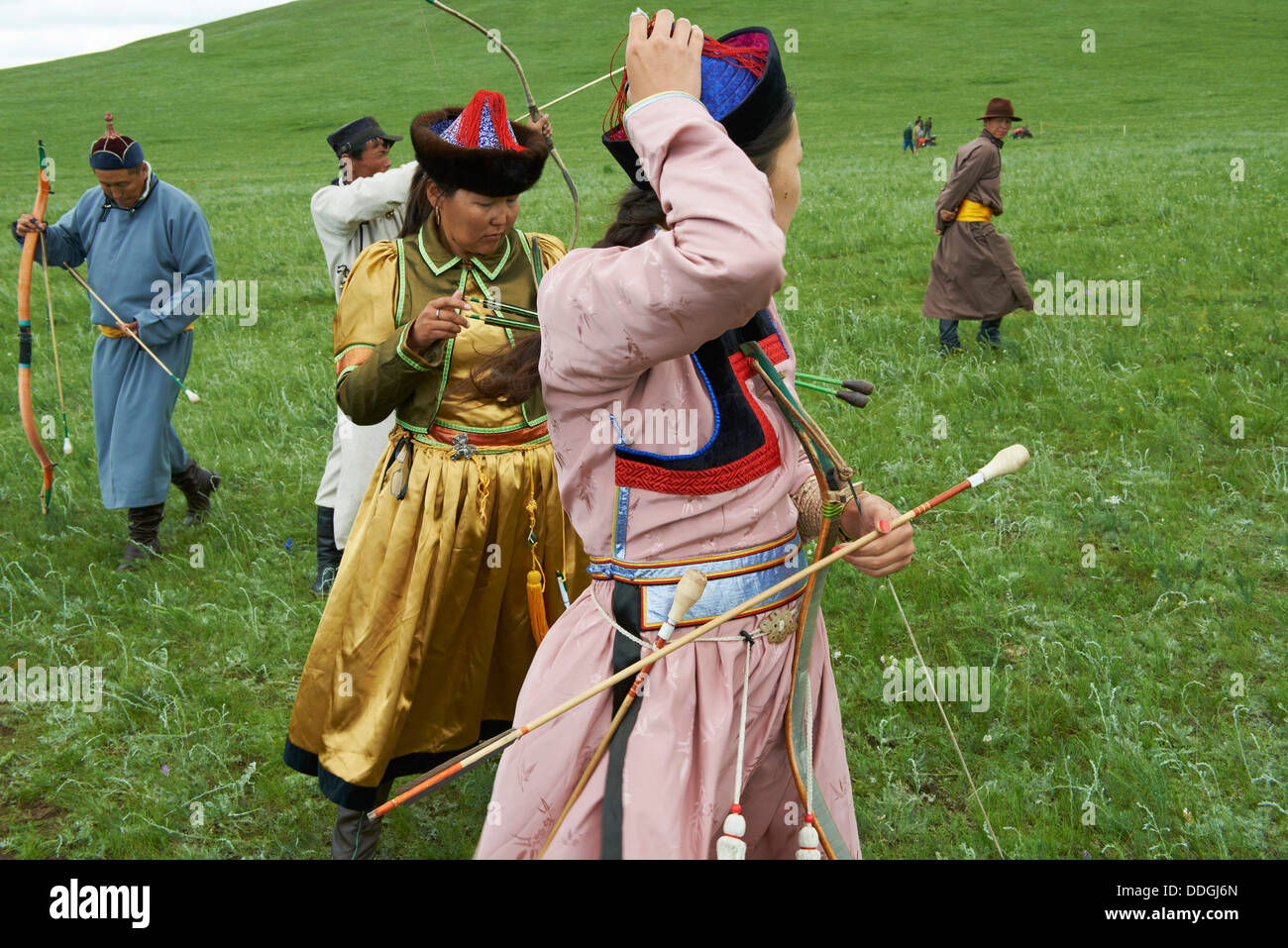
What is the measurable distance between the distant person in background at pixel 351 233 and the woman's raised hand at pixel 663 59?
364cm

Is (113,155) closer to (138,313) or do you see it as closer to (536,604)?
(138,313)

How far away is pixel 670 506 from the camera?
80.4 inches

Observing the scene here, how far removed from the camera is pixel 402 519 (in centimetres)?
351

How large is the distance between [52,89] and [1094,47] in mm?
56379

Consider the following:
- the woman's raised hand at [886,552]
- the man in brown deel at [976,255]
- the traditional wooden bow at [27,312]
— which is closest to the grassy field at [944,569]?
the man in brown deel at [976,255]

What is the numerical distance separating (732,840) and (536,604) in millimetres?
1816

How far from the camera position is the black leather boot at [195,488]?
6.92 meters

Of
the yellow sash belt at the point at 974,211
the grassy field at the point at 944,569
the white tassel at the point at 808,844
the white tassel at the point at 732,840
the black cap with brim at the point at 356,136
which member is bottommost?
the grassy field at the point at 944,569

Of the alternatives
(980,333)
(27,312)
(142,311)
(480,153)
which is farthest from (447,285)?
(980,333)

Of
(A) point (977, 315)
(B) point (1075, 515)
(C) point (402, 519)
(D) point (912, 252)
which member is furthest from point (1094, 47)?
(C) point (402, 519)

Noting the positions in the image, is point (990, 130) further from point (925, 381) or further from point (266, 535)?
→ point (266, 535)

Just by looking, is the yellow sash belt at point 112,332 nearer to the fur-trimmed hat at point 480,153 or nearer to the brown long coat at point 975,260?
the fur-trimmed hat at point 480,153

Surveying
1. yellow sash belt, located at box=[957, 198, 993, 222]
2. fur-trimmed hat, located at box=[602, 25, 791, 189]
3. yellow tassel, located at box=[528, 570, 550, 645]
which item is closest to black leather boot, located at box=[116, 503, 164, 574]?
yellow tassel, located at box=[528, 570, 550, 645]

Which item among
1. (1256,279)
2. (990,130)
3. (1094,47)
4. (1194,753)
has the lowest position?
(1094,47)
